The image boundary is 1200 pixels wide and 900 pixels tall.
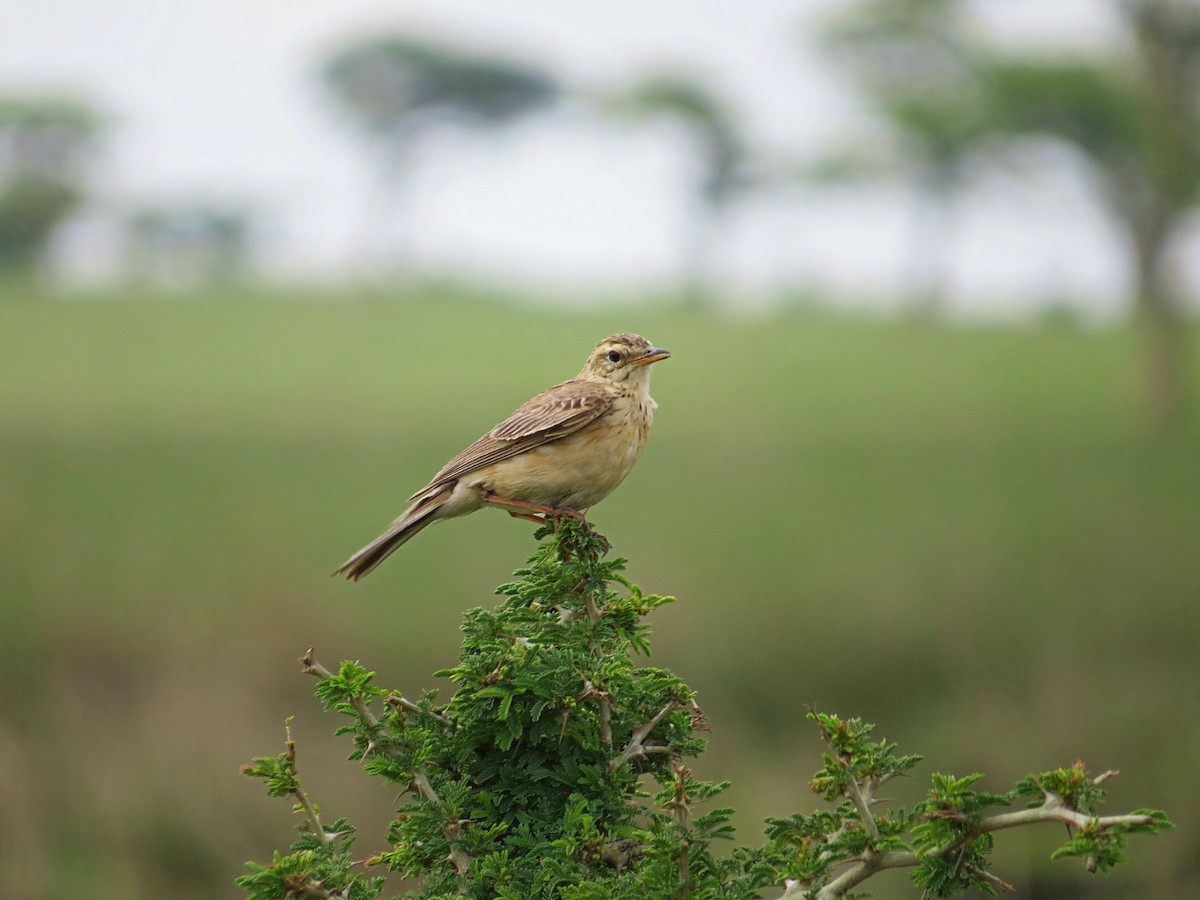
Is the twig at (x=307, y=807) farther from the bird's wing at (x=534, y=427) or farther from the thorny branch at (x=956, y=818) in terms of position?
the bird's wing at (x=534, y=427)

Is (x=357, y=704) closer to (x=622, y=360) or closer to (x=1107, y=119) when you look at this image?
(x=622, y=360)

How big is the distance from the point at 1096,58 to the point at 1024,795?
2656 centimetres

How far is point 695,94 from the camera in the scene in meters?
29.0

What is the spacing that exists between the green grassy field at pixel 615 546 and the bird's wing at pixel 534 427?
7.43m

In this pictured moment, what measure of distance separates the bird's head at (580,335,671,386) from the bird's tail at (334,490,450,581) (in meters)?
0.90

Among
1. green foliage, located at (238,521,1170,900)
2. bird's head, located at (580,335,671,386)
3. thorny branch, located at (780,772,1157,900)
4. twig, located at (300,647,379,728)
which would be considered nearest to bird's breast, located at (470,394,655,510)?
bird's head, located at (580,335,671,386)

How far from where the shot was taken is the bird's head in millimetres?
5156

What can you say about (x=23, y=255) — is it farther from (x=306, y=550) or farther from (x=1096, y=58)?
(x=1096, y=58)

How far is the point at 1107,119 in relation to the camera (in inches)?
956

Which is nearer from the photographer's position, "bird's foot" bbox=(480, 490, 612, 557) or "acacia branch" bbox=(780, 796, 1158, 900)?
"acacia branch" bbox=(780, 796, 1158, 900)

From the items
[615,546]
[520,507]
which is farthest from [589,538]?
[615,546]

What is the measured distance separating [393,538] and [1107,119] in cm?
2344

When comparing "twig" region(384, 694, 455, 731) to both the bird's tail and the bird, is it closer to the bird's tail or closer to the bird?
the bird's tail

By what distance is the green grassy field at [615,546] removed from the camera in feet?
40.5
